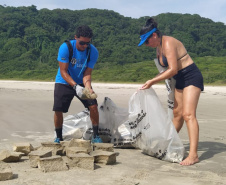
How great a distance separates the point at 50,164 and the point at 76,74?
1473 mm

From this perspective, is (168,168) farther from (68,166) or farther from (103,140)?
(103,140)

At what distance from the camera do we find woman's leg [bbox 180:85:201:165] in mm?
3500

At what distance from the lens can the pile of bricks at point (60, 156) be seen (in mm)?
2990

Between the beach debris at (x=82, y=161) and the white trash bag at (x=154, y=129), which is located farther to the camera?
the white trash bag at (x=154, y=129)

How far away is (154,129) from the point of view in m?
3.67

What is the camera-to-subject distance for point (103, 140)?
4.45 meters

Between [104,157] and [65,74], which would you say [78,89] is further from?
[104,157]

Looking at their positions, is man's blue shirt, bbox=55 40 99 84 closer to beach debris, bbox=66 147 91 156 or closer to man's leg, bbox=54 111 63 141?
man's leg, bbox=54 111 63 141

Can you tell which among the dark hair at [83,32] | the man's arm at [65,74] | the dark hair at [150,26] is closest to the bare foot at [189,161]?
the dark hair at [150,26]

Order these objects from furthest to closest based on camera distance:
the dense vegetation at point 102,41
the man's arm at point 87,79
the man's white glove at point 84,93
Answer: the dense vegetation at point 102,41
the man's arm at point 87,79
the man's white glove at point 84,93

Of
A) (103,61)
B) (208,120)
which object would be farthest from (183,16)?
(208,120)

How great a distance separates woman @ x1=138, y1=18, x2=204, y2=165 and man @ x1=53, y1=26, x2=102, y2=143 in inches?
30.4

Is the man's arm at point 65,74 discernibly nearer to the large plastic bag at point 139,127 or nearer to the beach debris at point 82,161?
the large plastic bag at point 139,127

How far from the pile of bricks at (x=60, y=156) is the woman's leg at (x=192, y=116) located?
0.86 metres
